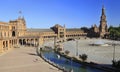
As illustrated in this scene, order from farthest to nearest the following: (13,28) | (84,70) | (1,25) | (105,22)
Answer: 1. (105,22)
2. (13,28)
3. (1,25)
4. (84,70)

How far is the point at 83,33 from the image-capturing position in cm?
17862

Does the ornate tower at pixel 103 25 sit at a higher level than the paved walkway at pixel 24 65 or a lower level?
higher

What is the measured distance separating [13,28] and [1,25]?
2194cm

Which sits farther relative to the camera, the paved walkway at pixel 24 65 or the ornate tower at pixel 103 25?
the ornate tower at pixel 103 25

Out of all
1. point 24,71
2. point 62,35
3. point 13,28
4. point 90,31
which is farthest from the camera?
point 90,31

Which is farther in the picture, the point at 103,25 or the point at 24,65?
the point at 103,25

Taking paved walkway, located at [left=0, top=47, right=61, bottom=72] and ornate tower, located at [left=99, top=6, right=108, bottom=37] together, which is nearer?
paved walkway, located at [left=0, top=47, right=61, bottom=72]

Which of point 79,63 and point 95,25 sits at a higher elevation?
point 95,25

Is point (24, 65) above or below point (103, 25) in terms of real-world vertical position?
below

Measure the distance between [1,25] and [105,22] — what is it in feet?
353

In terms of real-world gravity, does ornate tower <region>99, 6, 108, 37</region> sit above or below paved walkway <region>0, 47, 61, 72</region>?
above

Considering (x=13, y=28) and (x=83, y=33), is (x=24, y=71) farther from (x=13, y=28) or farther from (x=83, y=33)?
(x=83, y=33)

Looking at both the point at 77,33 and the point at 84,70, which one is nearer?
the point at 84,70

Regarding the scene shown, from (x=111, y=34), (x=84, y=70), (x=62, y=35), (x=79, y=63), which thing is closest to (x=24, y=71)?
(x=84, y=70)
